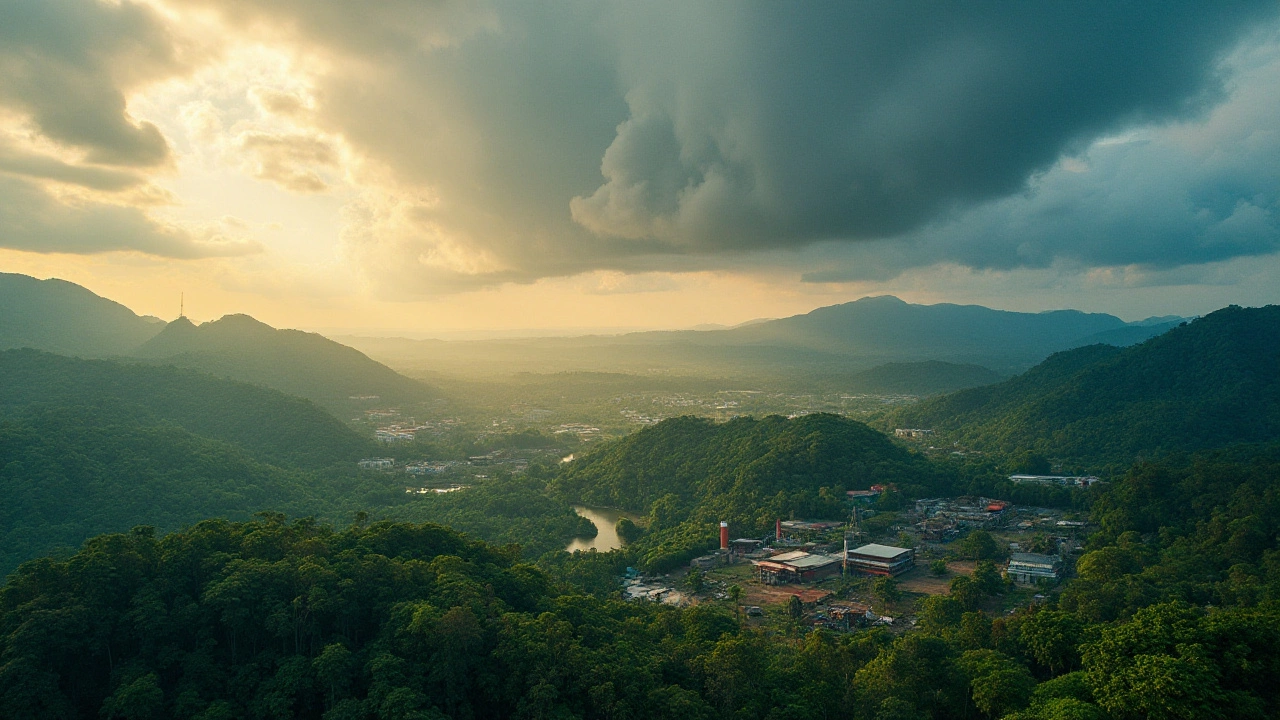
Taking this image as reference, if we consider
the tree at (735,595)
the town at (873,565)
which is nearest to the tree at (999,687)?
the town at (873,565)

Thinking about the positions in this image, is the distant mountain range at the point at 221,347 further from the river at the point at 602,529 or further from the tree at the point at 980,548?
the tree at the point at 980,548

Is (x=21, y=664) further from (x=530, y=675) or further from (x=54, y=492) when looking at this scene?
(x=54, y=492)

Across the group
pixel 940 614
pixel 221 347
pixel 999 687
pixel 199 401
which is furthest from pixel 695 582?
pixel 221 347

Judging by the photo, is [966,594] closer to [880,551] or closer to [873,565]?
[873,565]

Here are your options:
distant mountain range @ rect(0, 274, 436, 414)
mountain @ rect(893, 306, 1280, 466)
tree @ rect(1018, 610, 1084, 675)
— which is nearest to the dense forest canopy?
tree @ rect(1018, 610, 1084, 675)

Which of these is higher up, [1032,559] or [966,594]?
[966,594]

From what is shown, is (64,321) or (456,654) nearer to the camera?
(456,654)
